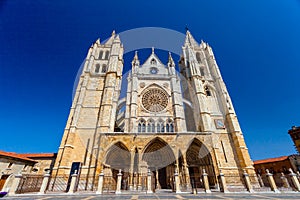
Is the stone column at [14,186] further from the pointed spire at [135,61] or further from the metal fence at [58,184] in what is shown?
the pointed spire at [135,61]

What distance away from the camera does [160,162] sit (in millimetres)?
12242

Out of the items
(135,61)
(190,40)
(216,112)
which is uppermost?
(190,40)

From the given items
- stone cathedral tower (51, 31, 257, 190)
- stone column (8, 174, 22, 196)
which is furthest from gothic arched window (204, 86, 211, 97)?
stone column (8, 174, 22, 196)

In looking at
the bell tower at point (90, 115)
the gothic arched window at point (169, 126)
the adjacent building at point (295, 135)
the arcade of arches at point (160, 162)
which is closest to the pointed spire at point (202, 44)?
the bell tower at point (90, 115)

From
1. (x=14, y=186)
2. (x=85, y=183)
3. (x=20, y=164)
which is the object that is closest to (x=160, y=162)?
(x=85, y=183)

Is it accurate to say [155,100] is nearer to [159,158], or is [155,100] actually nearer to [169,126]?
[169,126]

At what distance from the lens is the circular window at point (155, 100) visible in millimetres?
17516

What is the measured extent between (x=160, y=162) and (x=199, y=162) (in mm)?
3519

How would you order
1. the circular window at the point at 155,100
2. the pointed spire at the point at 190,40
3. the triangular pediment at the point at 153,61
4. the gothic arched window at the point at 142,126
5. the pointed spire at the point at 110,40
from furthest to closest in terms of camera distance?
the pointed spire at the point at 190,40, the pointed spire at the point at 110,40, the triangular pediment at the point at 153,61, the circular window at the point at 155,100, the gothic arched window at the point at 142,126

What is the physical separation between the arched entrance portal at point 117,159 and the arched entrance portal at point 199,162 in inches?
216

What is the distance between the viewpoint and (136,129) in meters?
15.1

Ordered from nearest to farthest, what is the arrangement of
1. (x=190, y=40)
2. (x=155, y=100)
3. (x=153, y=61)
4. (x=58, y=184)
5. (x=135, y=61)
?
(x=58, y=184) < (x=155, y=100) < (x=135, y=61) < (x=153, y=61) < (x=190, y=40)

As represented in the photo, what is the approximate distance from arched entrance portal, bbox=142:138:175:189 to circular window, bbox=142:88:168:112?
573cm

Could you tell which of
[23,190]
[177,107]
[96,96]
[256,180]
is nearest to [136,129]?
[177,107]
